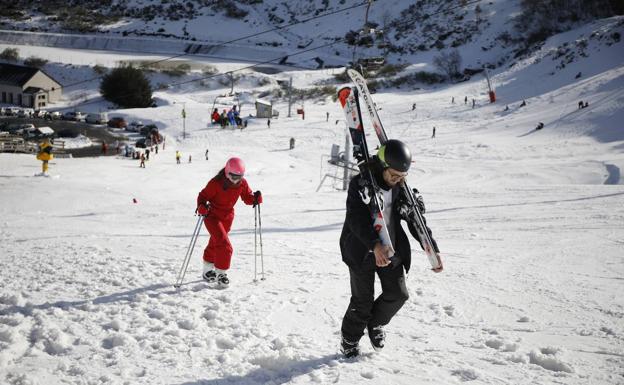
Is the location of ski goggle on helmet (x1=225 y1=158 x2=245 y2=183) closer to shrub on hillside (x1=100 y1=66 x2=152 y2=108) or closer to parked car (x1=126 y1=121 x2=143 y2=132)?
parked car (x1=126 y1=121 x2=143 y2=132)

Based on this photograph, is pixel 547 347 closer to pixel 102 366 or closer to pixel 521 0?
pixel 102 366

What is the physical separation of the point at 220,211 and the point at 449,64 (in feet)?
183

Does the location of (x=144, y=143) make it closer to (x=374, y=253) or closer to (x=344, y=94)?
(x=344, y=94)

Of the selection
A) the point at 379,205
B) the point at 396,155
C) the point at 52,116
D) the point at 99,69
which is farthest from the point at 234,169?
the point at 99,69

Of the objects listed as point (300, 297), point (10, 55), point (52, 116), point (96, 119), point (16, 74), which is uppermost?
point (10, 55)

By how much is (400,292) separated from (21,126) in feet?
143

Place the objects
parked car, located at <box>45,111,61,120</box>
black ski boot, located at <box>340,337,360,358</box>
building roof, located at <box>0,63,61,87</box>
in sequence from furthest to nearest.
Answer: building roof, located at <box>0,63,61,87</box> → parked car, located at <box>45,111,61,120</box> → black ski boot, located at <box>340,337,360,358</box>

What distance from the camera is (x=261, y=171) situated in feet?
90.2

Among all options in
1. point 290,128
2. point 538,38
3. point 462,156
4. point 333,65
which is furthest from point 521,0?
point 462,156

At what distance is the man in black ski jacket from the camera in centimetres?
360

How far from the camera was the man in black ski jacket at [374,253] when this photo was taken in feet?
11.8

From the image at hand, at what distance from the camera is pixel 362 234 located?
11.6ft

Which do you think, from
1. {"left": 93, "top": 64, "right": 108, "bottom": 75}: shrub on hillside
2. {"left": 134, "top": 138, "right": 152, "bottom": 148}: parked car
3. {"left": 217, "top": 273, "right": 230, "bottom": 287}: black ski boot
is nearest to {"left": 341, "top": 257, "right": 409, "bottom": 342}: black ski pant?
{"left": 217, "top": 273, "right": 230, "bottom": 287}: black ski boot

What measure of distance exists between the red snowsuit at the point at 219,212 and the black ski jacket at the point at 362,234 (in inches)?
94.4
